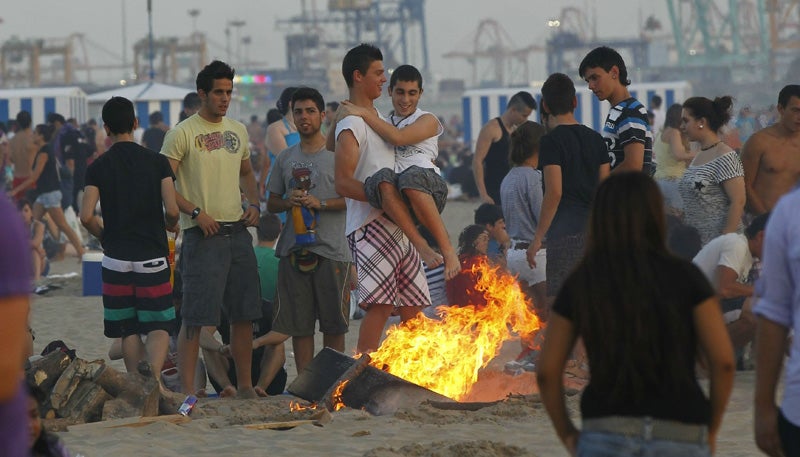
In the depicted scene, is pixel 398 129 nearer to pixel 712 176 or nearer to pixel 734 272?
pixel 734 272

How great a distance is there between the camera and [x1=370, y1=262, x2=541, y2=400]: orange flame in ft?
21.7

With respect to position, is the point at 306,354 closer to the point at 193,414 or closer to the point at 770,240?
the point at 193,414

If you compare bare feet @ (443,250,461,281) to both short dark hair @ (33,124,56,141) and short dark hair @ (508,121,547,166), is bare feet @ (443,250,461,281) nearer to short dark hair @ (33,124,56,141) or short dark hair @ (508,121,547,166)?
short dark hair @ (508,121,547,166)

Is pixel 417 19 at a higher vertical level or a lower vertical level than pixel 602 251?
higher

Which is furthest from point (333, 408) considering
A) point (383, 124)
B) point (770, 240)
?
point (770, 240)

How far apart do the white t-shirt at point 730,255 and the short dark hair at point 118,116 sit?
325 cm

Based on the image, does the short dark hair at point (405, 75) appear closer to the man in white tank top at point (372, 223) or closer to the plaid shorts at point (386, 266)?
the man in white tank top at point (372, 223)

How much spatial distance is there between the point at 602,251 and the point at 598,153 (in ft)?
13.7

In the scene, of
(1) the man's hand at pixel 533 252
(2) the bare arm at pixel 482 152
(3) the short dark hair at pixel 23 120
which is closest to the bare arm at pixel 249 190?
(1) the man's hand at pixel 533 252

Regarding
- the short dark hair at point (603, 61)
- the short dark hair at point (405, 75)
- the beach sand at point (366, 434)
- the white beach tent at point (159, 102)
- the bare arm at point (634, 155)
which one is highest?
the white beach tent at point (159, 102)

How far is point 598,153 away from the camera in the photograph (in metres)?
7.01

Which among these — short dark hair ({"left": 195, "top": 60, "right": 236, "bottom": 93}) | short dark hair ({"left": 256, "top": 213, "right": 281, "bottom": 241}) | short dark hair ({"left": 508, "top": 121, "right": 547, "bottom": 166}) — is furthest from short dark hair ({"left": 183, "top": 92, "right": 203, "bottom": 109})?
short dark hair ({"left": 195, "top": 60, "right": 236, "bottom": 93})

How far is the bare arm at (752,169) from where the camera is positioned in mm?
7641

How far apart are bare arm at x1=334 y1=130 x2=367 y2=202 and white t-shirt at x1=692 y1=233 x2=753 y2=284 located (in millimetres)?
2019
